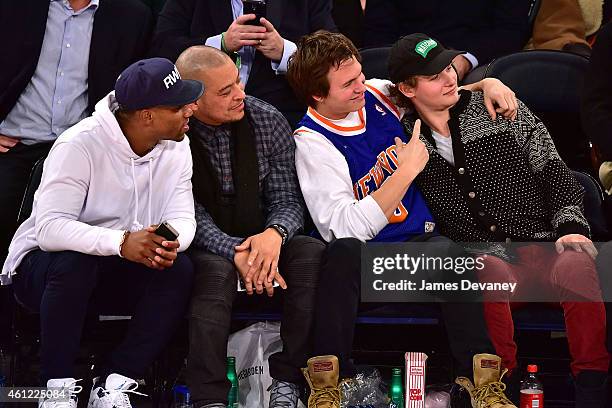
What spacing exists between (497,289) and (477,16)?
1.77m

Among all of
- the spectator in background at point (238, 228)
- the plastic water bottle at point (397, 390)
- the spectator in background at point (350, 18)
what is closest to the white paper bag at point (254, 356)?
→ the spectator in background at point (238, 228)

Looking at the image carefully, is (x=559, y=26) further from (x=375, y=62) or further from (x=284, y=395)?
(x=284, y=395)

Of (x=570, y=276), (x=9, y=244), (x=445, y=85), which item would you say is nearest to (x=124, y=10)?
(x=9, y=244)

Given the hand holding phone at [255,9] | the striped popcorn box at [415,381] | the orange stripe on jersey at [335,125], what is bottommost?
the striped popcorn box at [415,381]

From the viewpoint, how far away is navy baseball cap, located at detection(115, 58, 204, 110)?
368cm

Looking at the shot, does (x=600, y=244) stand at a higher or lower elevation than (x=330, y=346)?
higher

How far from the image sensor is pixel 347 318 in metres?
3.72

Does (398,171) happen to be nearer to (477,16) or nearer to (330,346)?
(330,346)

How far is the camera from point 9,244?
4242mm

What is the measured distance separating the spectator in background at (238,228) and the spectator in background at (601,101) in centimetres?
119

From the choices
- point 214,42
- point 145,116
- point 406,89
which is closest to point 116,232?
point 145,116

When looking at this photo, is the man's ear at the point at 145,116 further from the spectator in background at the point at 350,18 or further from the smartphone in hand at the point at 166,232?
the spectator in background at the point at 350,18

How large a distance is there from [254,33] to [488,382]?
5.79ft

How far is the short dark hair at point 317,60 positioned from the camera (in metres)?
4.08
